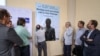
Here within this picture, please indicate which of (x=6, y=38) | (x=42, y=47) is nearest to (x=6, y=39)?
(x=6, y=38)

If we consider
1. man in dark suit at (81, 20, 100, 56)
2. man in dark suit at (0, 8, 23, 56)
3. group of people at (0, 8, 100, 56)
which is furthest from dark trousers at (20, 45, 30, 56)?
man in dark suit at (0, 8, 23, 56)

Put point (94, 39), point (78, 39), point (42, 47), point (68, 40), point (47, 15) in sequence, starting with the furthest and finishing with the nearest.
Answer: point (47, 15) → point (68, 40) → point (42, 47) → point (78, 39) → point (94, 39)

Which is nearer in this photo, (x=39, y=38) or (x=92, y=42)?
(x=92, y=42)

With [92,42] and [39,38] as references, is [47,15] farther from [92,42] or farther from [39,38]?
[92,42]

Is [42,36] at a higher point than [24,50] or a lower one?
higher

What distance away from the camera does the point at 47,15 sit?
6520 millimetres

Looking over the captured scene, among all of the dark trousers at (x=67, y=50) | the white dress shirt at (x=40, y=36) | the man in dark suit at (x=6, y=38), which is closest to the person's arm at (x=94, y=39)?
the white dress shirt at (x=40, y=36)

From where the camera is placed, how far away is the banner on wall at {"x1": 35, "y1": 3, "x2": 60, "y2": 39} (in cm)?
620

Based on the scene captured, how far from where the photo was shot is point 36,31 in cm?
605

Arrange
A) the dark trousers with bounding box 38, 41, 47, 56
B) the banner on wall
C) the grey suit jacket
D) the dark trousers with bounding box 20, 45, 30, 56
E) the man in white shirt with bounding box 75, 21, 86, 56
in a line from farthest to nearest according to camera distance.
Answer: the banner on wall
the dark trousers with bounding box 38, 41, 47, 56
the man in white shirt with bounding box 75, 21, 86, 56
the dark trousers with bounding box 20, 45, 30, 56
the grey suit jacket

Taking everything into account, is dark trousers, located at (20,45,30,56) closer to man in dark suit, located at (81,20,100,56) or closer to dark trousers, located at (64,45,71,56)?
man in dark suit, located at (81,20,100,56)

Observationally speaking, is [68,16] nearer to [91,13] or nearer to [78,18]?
[78,18]

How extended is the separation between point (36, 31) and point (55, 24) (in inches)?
40.5

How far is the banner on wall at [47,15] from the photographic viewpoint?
6.20m
